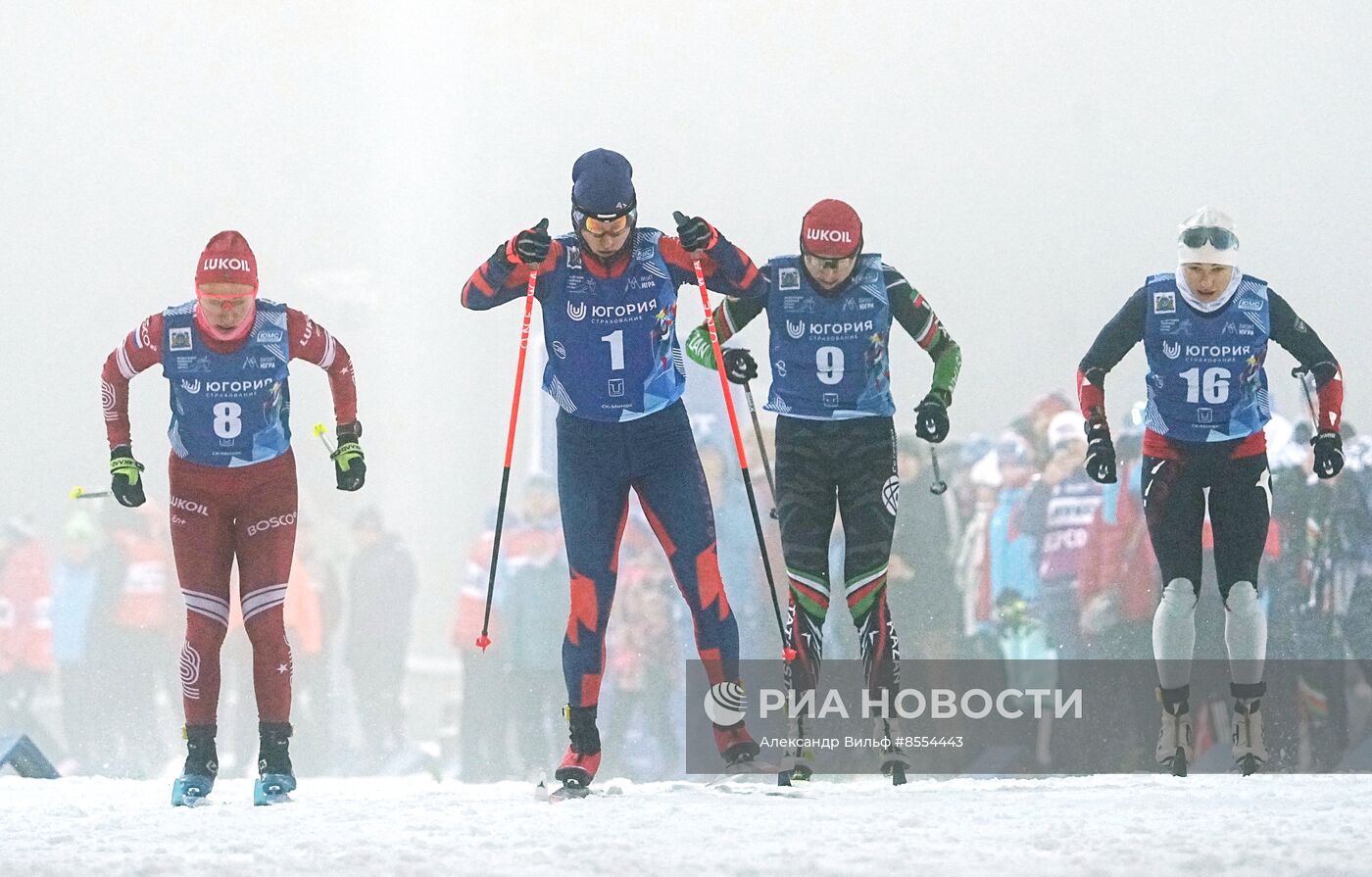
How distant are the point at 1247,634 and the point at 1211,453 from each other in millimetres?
534

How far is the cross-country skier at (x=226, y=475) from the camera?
15.1ft

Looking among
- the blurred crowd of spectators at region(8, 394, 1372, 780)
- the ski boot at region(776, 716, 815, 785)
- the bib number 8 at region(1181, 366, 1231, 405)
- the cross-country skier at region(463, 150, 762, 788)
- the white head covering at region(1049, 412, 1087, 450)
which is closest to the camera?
the cross-country skier at region(463, 150, 762, 788)

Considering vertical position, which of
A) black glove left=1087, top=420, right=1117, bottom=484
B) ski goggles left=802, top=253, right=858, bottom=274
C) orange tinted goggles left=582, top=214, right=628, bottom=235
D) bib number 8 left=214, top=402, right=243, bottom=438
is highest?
orange tinted goggles left=582, top=214, right=628, bottom=235

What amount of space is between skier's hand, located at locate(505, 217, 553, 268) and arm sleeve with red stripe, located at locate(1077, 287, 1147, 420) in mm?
1673

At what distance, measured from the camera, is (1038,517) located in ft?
21.6

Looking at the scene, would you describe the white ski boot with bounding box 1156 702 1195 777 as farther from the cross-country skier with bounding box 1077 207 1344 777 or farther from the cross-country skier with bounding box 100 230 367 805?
the cross-country skier with bounding box 100 230 367 805

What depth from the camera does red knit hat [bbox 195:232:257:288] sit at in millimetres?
4551

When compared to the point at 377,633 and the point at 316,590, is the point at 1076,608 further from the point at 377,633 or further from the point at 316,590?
the point at 316,590

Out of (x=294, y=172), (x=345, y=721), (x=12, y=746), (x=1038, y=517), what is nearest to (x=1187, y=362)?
(x=1038, y=517)

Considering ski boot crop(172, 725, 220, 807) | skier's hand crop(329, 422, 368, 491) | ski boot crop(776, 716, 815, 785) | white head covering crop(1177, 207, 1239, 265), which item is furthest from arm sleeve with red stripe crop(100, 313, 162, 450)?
white head covering crop(1177, 207, 1239, 265)

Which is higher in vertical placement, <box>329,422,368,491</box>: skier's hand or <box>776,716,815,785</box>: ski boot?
<box>329,422,368,491</box>: skier's hand

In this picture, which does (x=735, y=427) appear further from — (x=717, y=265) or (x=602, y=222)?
(x=602, y=222)

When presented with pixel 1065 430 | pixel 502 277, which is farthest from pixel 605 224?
pixel 1065 430

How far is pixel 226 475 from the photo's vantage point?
4617 mm
